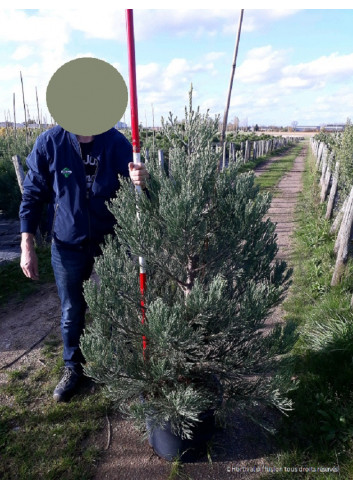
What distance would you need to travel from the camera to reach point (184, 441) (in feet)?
7.81

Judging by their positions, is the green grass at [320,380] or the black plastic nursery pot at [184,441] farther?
the green grass at [320,380]

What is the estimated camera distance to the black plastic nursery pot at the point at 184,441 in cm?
236

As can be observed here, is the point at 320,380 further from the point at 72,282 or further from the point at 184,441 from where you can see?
the point at 72,282

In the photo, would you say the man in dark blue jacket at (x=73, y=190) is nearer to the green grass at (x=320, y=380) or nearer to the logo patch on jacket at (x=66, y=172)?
the logo patch on jacket at (x=66, y=172)

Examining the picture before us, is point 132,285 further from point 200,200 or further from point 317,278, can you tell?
point 317,278

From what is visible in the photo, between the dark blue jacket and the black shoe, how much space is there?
1224 mm

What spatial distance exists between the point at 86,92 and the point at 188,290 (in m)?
1.30

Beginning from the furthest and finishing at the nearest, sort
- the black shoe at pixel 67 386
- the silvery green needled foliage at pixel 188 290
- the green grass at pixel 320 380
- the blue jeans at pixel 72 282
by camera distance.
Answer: the black shoe at pixel 67 386 < the blue jeans at pixel 72 282 < the green grass at pixel 320 380 < the silvery green needled foliage at pixel 188 290

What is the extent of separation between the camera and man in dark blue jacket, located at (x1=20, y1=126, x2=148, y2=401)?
259cm

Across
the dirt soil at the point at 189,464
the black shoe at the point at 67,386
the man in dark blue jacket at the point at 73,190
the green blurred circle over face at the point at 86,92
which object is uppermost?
the green blurred circle over face at the point at 86,92

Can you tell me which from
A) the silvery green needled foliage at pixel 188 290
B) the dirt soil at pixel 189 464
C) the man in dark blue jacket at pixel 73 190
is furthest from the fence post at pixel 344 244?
the man in dark blue jacket at pixel 73 190

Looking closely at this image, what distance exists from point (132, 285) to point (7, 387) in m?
1.92

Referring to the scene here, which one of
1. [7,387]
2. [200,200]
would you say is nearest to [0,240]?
[7,387]

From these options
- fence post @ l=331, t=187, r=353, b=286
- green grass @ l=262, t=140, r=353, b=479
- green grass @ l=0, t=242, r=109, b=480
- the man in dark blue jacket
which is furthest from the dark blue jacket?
fence post @ l=331, t=187, r=353, b=286
